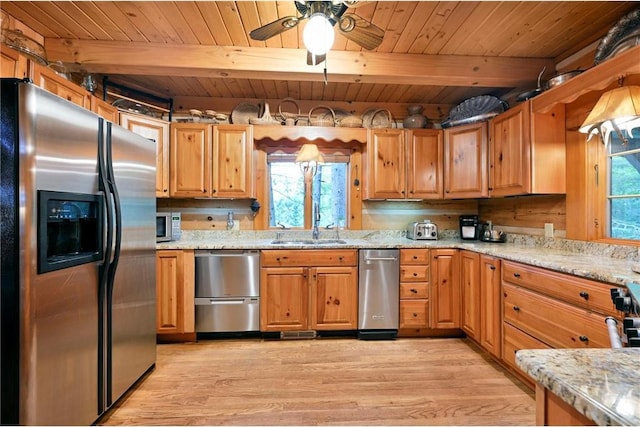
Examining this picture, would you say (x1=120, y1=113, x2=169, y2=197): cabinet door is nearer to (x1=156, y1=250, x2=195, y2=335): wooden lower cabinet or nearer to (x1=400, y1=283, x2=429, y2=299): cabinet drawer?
(x1=156, y1=250, x2=195, y2=335): wooden lower cabinet

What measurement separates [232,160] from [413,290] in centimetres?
226

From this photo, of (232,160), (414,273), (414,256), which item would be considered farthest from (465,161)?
(232,160)

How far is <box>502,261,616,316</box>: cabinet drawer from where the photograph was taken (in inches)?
59.7

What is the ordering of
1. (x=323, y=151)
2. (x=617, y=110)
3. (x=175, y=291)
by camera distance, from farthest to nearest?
(x=323, y=151) < (x=175, y=291) < (x=617, y=110)

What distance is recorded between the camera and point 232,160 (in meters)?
3.15

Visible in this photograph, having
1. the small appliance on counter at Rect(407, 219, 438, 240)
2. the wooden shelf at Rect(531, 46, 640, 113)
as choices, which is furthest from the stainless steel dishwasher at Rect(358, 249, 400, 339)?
the wooden shelf at Rect(531, 46, 640, 113)

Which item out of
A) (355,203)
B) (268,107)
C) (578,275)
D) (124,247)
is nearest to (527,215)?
(578,275)

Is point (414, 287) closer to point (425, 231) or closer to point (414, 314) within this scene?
point (414, 314)

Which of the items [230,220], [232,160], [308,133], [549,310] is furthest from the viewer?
[230,220]

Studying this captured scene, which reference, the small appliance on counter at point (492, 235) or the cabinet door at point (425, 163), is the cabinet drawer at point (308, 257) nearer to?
the cabinet door at point (425, 163)

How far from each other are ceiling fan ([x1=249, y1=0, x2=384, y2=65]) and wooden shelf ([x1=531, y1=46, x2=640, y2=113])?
1.36 metres

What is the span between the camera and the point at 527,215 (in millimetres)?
2846

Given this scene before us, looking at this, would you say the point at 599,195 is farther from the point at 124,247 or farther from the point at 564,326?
the point at 124,247

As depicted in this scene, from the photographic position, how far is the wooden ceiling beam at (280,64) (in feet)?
7.84
